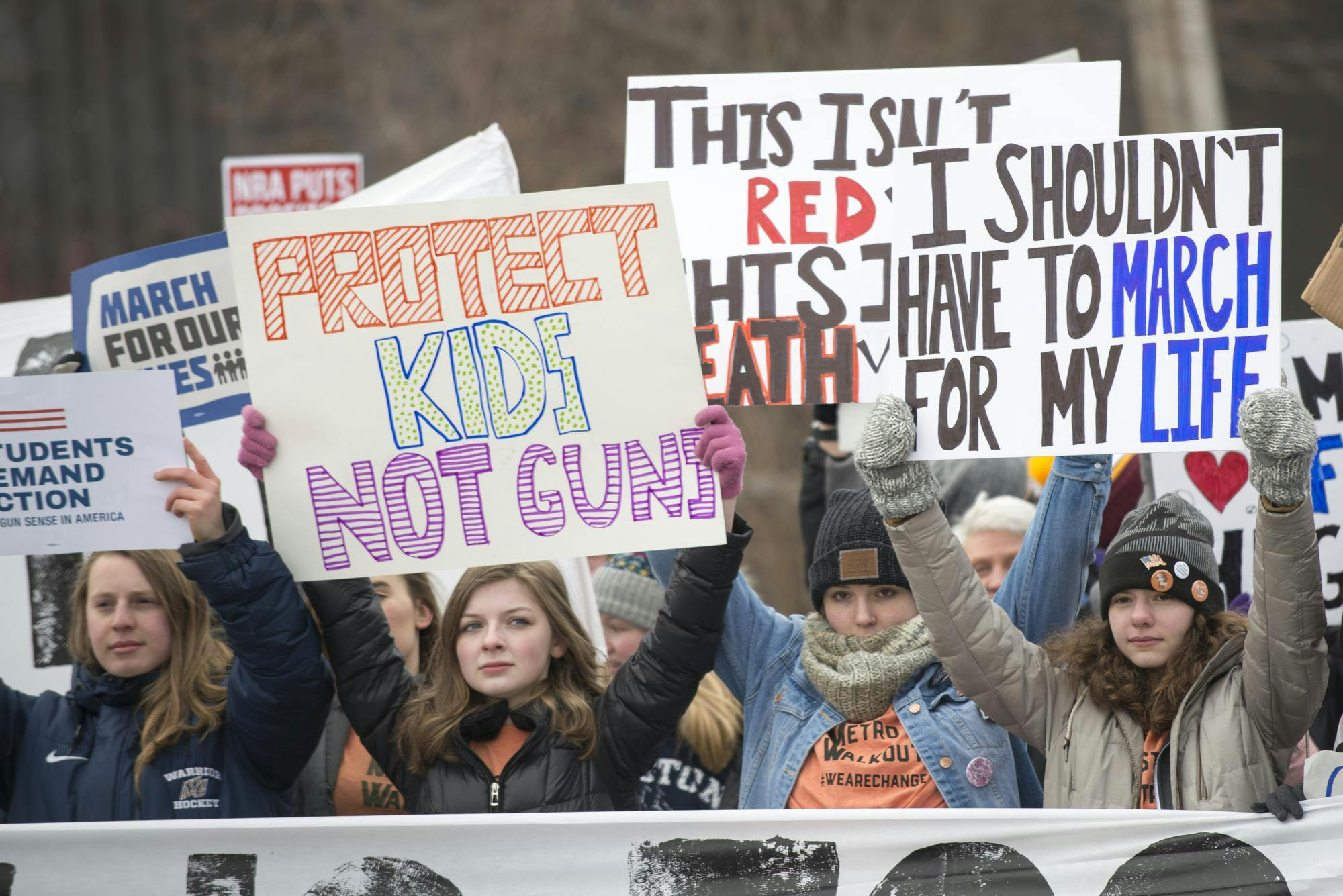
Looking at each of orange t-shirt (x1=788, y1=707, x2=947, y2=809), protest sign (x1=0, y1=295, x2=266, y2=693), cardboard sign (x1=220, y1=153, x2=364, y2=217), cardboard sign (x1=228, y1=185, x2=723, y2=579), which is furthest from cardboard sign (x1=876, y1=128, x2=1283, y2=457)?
cardboard sign (x1=220, y1=153, x2=364, y2=217)

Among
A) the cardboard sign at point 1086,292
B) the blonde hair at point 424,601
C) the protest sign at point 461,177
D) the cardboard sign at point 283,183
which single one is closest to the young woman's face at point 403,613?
the blonde hair at point 424,601

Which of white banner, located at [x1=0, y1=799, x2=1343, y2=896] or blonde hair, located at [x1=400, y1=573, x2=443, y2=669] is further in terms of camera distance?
blonde hair, located at [x1=400, y1=573, x2=443, y2=669]

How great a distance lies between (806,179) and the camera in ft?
12.4

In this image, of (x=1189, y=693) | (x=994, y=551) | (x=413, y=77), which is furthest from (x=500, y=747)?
(x=413, y=77)

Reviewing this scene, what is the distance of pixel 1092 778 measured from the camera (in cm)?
298

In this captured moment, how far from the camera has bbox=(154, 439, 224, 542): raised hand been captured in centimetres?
319

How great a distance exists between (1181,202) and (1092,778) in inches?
46.7

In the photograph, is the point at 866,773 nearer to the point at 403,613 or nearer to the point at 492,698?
the point at 492,698

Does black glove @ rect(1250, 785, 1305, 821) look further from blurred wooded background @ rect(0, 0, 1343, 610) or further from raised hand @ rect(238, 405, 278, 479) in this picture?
blurred wooded background @ rect(0, 0, 1343, 610)

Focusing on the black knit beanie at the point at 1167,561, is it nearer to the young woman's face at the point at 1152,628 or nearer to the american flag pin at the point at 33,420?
the young woman's face at the point at 1152,628

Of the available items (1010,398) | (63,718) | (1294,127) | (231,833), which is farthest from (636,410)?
(1294,127)

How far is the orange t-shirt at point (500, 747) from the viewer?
10.7 feet

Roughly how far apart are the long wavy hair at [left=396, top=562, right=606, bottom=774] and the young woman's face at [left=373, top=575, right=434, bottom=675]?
18.5 inches

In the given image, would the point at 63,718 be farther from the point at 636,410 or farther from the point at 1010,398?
the point at 1010,398
